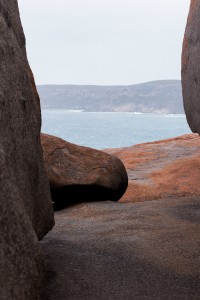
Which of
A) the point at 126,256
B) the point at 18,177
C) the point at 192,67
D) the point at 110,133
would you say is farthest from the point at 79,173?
the point at 110,133

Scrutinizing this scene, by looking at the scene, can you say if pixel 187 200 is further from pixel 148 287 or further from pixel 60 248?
pixel 148 287

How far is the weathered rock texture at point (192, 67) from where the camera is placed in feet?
18.6

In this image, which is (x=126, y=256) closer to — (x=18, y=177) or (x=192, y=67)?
(x=18, y=177)

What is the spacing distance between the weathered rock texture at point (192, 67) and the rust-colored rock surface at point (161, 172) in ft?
7.18

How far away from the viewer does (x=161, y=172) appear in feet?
32.8

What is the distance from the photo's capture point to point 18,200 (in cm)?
256

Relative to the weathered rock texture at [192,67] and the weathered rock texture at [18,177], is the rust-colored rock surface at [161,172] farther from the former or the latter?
the weathered rock texture at [18,177]

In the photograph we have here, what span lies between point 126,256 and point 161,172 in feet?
20.3

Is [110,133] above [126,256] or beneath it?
beneath

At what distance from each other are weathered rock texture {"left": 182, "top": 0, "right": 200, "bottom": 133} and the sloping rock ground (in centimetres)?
115

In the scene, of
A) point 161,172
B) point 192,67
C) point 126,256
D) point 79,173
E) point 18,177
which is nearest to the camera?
point 18,177

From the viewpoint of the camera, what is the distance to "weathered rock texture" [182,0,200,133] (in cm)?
566

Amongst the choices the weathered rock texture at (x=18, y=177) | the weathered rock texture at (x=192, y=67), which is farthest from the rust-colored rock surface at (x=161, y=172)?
the weathered rock texture at (x=18, y=177)

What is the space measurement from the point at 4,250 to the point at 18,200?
0.38 meters
